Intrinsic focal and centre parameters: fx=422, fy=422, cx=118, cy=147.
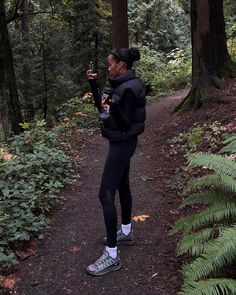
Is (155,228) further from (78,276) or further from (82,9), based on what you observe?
(82,9)

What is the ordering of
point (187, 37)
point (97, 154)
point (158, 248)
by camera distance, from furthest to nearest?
point (187, 37) < point (97, 154) < point (158, 248)

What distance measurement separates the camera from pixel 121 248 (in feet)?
16.1

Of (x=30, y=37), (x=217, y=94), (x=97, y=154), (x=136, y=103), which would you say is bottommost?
(x=97, y=154)

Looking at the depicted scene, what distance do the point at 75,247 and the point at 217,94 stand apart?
6.33 metres

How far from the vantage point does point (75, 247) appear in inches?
197

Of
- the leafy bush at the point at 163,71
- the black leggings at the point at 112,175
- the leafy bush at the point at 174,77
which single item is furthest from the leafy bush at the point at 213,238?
the leafy bush at the point at 174,77

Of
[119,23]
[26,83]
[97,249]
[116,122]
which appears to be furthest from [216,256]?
[26,83]

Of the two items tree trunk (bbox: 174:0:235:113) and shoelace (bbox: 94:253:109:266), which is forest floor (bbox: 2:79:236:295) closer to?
shoelace (bbox: 94:253:109:266)

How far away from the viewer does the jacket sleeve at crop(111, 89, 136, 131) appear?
4074mm

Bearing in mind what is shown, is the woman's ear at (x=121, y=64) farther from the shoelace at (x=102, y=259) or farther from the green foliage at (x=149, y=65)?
the green foliage at (x=149, y=65)

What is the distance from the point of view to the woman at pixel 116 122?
13.5 ft

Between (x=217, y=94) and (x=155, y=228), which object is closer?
(x=155, y=228)

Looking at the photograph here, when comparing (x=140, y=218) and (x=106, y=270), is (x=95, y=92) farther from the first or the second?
(x=140, y=218)

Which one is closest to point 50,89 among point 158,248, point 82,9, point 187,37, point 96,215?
point 82,9
